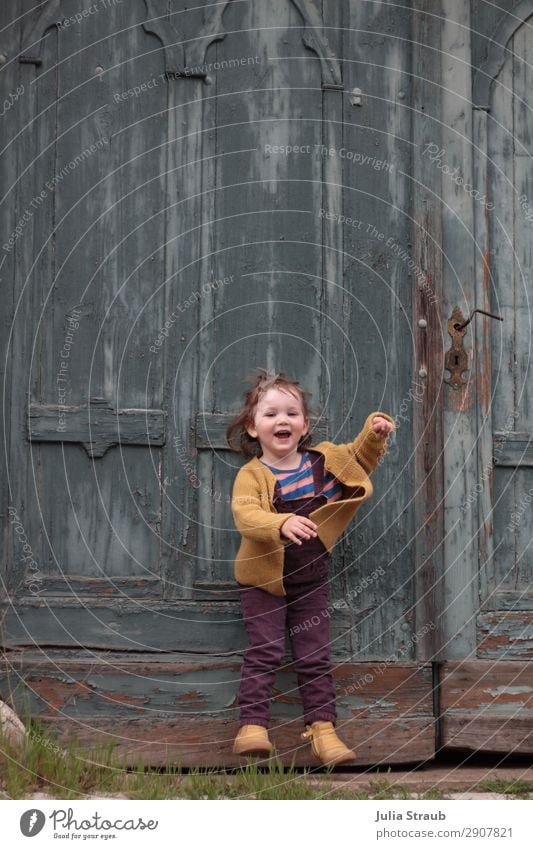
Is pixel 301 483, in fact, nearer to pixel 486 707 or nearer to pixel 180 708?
pixel 180 708

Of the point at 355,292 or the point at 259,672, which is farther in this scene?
the point at 355,292

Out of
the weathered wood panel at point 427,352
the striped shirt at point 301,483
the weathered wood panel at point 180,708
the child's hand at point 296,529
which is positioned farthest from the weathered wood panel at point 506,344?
the child's hand at point 296,529

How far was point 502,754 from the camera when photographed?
438cm

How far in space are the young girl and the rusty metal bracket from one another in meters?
0.50

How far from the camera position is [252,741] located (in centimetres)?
394

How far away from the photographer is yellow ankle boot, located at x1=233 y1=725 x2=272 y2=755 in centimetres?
393

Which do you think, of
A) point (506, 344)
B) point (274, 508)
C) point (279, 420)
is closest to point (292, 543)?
point (274, 508)

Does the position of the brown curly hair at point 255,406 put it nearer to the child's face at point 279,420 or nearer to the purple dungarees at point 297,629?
the child's face at point 279,420

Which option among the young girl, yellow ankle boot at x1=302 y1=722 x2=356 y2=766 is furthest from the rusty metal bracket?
yellow ankle boot at x1=302 y1=722 x2=356 y2=766

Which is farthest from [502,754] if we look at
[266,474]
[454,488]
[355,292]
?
[355,292]

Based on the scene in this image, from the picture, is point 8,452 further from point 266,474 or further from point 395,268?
point 395,268

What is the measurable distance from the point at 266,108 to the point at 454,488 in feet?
5.28

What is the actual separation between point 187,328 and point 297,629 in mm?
1183

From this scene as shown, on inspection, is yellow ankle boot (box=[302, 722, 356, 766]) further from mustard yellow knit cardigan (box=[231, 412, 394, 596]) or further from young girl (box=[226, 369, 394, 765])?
mustard yellow knit cardigan (box=[231, 412, 394, 596])
